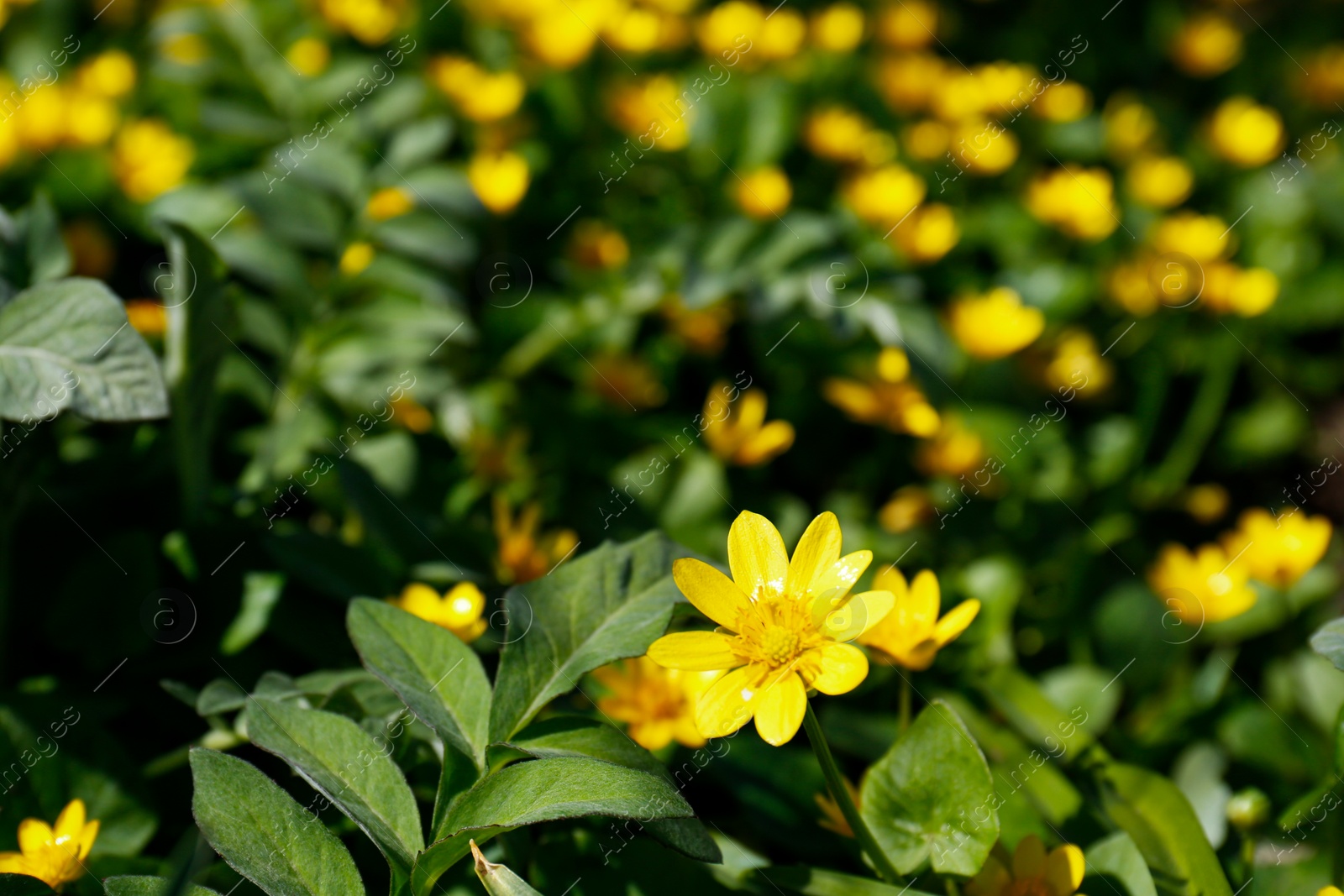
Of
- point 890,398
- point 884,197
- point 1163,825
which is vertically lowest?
point 1163,825

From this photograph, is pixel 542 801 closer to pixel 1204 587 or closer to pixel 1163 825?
pixel 1163 825

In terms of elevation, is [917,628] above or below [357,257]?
below

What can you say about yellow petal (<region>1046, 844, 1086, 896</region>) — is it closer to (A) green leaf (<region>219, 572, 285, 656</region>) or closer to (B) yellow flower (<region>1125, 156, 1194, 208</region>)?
(A) green leaf (<region>219, 572, 285, 656</region>)

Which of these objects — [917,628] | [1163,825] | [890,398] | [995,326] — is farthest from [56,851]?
[995,326]

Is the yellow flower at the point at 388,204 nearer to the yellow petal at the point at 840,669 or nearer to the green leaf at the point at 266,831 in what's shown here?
the green leaf at the point at 266,831

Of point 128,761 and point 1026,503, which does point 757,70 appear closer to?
point 1026,503

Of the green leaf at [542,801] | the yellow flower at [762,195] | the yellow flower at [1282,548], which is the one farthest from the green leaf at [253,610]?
the yellow flower at [1282,548]
